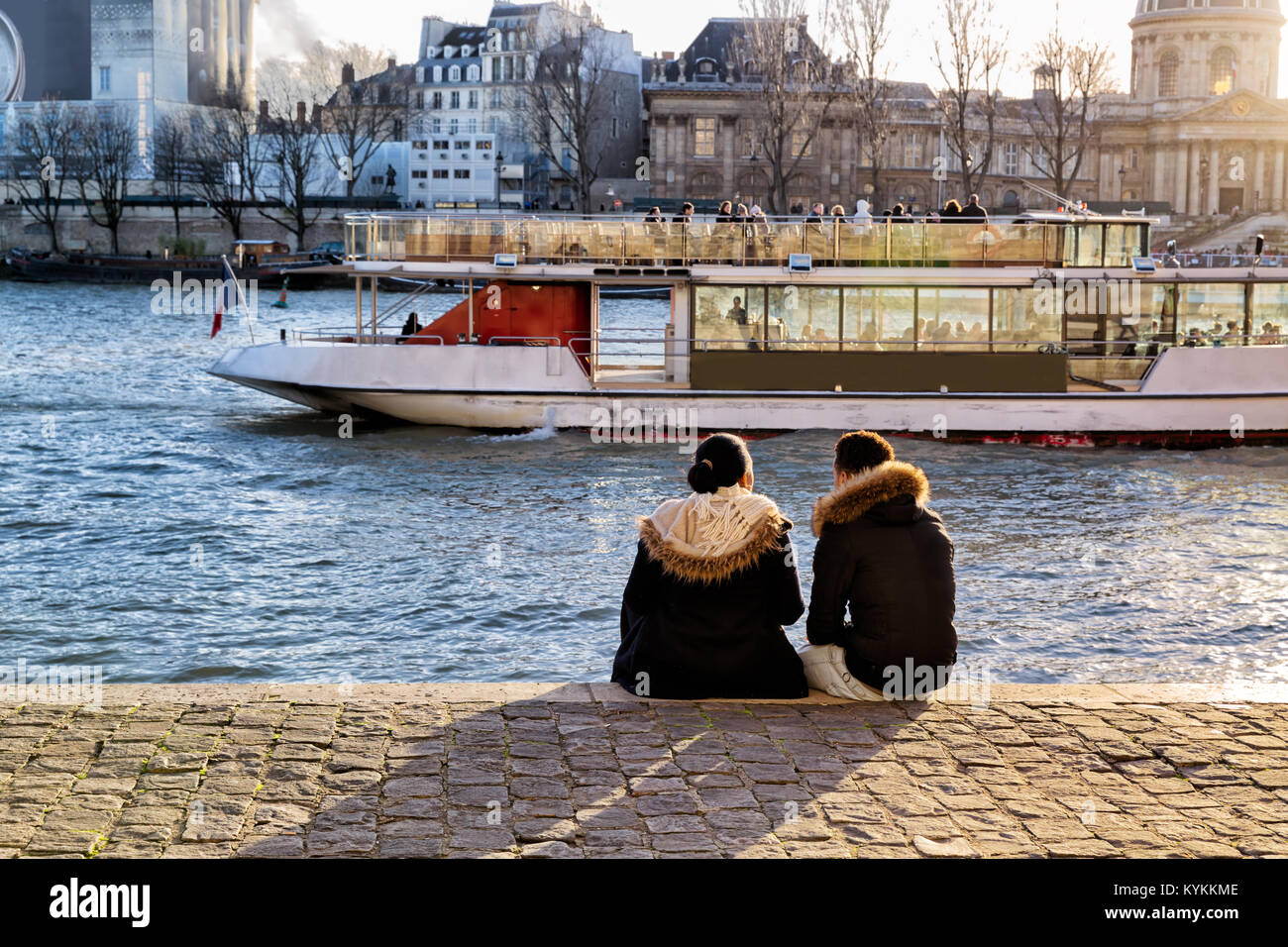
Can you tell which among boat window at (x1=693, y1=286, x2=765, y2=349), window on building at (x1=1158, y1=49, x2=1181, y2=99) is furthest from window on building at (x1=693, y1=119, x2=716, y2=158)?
boat window at (x1=693, y1=286, x2=765, y2=349)

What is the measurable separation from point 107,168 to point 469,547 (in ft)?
321

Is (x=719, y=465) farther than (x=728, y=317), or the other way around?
(x=728, y=317)

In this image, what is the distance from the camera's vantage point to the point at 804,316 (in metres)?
28.2

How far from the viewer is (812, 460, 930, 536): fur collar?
8383mm

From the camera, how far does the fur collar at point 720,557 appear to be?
8359mm

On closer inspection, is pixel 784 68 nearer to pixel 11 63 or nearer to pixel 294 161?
pixel 294 161

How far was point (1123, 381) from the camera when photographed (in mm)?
28953

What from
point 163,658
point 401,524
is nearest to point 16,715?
point 163,658

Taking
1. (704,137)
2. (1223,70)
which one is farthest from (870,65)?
(1223,70)

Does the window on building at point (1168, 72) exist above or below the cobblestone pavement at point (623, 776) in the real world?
above

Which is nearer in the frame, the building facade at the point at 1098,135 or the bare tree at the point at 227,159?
the bare tree at the point at 227,159

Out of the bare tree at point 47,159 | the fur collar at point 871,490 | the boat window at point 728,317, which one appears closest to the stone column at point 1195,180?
the bare tree at point 47,159

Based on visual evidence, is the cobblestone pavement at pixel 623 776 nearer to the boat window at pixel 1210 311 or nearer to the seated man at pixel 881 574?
the seated man at pixel 881 574

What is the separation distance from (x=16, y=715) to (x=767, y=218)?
22.5m
